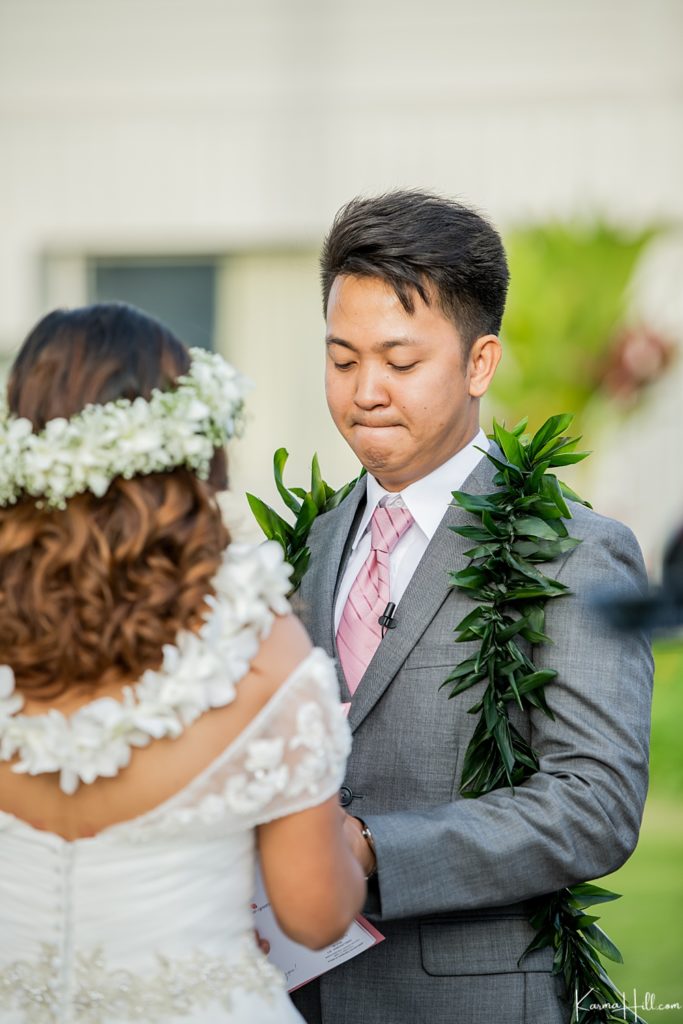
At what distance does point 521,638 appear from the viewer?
256cm

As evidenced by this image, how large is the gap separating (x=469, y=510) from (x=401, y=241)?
58cm

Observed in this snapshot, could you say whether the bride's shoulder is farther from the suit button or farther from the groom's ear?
the groom's ear

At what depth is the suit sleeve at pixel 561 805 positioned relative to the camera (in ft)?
7.69

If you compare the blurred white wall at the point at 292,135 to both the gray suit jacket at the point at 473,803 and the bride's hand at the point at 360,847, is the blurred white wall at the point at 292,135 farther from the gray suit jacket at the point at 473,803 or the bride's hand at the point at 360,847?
the bride's hand at the point at 360,847

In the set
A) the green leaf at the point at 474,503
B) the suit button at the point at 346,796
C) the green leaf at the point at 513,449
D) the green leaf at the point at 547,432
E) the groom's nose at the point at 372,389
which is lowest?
the suit button at the point at 346,796

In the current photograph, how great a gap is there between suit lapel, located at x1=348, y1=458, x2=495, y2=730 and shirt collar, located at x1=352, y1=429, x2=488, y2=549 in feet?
0.10

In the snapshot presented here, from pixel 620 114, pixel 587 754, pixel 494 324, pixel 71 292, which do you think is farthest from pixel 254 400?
pixel 587 754

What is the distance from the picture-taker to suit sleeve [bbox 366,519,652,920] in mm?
2344

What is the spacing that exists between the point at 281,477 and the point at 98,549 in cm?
118

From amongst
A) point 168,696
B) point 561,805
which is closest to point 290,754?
point 168,696

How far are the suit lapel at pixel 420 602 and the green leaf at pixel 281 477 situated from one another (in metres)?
0.46

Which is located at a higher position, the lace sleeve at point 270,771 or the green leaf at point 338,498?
the green leaf at point 338,498

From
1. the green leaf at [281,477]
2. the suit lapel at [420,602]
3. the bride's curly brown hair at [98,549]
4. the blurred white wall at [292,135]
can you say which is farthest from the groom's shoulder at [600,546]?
the blurred white wall at [292,135]

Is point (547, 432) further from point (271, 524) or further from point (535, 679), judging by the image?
point (271, 524)
